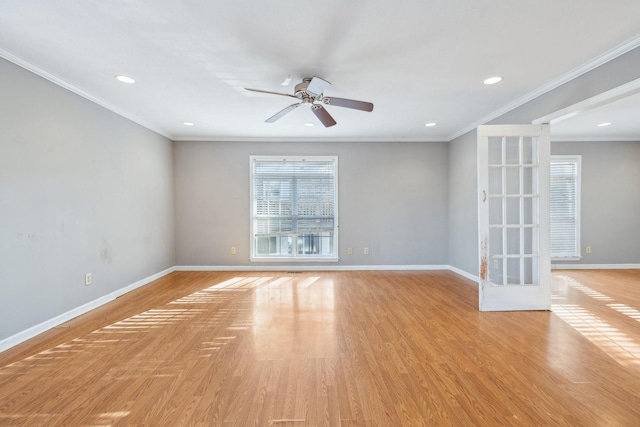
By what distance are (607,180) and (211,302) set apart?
7305 mm

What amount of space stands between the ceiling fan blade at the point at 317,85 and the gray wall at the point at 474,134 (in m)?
2.41

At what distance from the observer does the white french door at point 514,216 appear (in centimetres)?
300

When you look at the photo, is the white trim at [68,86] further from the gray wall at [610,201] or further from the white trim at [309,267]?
the gray wall at [610,201]

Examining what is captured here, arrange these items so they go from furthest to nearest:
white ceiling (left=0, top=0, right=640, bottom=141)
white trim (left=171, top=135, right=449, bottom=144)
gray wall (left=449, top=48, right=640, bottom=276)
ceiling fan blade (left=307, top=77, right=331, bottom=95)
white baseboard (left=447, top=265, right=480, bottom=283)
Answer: white trim (left=171, top=135, right=449, bottom=144) < white baseboard (left=447, top=265, right=480, bottom=283) < ceiling fan blade (left=307, top=77, right=331, bottom=95) < gray wall (left=449, top=48, right=640, bottom=276) < white ceiling (left=0, top=0, right=640, bottom=141)

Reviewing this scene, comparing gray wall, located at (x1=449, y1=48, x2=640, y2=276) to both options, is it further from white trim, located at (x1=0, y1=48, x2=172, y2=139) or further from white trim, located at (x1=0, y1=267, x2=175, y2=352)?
white trim, located at (x1=0, y1=267, x2=175, y2=352)

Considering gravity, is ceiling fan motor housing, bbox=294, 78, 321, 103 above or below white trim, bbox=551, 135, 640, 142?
below

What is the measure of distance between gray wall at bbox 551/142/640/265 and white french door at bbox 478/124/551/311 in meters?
3.18

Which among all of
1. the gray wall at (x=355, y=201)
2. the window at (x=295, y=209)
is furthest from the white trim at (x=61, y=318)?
the window at (x=295, y=209)

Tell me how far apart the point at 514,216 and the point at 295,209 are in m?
3.41

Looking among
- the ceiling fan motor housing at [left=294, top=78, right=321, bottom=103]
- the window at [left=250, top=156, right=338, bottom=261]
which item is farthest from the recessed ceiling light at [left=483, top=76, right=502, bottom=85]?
the window at [left=250, top=156, right=338, bottom=261]

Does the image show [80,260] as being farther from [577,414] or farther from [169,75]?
[577,414]

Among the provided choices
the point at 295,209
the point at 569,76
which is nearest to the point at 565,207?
the point at 569,76

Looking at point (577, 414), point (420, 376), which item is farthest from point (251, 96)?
point (577, 414)

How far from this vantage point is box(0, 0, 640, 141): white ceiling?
1.80 m
